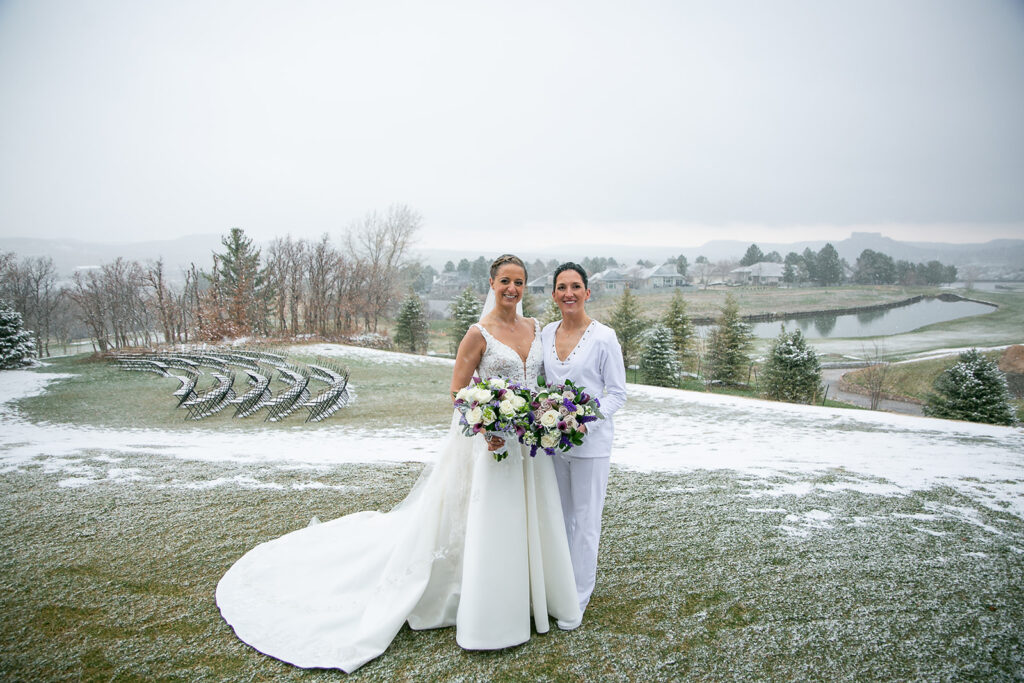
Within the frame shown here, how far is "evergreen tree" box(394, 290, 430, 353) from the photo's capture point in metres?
35.2

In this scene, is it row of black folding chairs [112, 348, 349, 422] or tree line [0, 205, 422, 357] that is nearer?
row of black folding chairs [112, 348, 349, 422]

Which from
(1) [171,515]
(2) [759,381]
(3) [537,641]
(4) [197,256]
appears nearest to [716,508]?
(3) [537,641]

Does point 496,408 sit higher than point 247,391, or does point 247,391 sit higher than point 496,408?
point 496,408

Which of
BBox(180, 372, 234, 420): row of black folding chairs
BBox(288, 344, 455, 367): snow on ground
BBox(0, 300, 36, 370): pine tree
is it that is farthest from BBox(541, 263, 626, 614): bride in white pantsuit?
BBox(0, 300, 36, 370): pine tree

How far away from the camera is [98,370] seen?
1884 cm

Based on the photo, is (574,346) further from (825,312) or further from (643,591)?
(825,312)

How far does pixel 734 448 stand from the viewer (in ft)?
27.1


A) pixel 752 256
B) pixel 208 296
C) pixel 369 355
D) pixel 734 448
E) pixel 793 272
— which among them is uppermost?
pixel 752 256

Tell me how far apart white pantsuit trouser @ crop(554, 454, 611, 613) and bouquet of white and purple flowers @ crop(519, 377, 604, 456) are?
0.46 meters

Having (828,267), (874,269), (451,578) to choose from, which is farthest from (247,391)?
(828,267)

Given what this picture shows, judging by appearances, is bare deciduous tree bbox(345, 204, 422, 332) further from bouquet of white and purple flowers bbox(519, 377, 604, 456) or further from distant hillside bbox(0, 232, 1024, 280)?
bouquet of white and purple flowers bbox(519, 377, 604, 456)

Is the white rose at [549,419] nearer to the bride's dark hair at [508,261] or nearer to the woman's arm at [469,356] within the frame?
the woman's arm at [469,356]

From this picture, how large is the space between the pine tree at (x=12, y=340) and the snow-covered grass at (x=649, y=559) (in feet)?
39.4

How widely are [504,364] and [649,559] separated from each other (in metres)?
2.17
